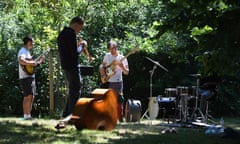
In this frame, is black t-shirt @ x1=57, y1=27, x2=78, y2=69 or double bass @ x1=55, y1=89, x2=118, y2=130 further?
black t-shirt @ x1=57, y1=27, x2=78, y2=69

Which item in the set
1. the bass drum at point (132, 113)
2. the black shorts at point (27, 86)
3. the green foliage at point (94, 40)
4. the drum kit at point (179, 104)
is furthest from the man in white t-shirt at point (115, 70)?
the black shorts at point (27, 86)

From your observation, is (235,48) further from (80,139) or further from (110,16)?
(110,16)

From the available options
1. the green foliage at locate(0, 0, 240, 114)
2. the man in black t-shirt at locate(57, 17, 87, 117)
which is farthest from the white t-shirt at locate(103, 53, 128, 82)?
the man in black t-shirt at locate(57, 17, 87, 117)

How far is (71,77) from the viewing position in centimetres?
652

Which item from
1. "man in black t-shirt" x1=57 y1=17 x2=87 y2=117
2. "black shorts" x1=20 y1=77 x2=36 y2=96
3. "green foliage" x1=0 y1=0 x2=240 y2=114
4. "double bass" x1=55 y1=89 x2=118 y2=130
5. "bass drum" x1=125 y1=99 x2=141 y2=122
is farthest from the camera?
"green foliage" x1=0 y1=0 x2=240 y2=114

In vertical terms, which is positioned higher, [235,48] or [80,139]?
[235,48]

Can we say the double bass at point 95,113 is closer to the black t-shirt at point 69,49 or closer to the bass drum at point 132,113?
the black t-shirt at point 69,49

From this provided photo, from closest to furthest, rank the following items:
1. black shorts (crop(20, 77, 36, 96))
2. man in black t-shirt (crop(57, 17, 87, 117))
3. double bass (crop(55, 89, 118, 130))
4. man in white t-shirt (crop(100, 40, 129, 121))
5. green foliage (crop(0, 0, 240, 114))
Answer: double bass (crop(55, 89, 118, 130)), man in black t-shirt (crop(57, 17, 87, 117)), black shorts (crop(20, 77, 36, 96)), man in white t-shirt (crop(100, 40, 129, 121)), green foliage (crop(0, 0, 240, 114))

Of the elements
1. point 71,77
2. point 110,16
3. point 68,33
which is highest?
point 110,16

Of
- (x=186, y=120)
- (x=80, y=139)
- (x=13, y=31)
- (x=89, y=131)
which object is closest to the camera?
(x=80, y=139)

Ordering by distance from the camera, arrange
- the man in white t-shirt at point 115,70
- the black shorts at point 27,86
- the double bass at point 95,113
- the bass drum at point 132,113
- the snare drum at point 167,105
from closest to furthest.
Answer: the double bass at point 95,113, the black shorts at point 27,86, the man in white t-shirt at point 115,70, the bass drum at point 132,113, the snare drum at point 167,105

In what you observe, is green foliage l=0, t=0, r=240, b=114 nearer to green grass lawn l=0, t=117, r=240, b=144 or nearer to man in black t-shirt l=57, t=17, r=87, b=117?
green grass lawn l=0, t=117, r=240, b=144

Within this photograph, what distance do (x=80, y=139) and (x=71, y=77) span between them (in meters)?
1.24

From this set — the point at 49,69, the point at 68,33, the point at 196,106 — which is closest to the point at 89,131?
the point at 68,33
